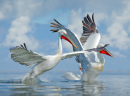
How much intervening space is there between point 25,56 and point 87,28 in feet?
28.0

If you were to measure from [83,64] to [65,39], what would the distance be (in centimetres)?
319

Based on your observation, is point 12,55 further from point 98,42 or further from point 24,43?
point 98,42

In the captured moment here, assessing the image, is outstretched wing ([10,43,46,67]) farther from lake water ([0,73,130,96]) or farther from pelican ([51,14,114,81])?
pelican ([51,14,114,81])

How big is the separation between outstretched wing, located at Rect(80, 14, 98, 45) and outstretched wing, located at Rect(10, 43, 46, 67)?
7150 millimetres

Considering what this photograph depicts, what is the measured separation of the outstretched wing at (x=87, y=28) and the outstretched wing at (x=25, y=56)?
7.15 meters

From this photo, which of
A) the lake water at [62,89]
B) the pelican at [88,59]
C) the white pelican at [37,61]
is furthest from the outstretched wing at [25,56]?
the pelican at [88,59]

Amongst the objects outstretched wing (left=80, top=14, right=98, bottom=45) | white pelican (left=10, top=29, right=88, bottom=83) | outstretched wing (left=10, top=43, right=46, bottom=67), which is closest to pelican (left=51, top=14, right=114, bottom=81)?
outstretched wing (left=80, top=14, right=98, bottom=45)

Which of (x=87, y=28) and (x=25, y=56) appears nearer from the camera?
(x=25, y=56)

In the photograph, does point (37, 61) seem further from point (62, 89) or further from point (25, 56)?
point (62, 89)

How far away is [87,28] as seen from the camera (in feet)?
60.0

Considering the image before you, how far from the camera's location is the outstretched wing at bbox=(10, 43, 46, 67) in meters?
10.1

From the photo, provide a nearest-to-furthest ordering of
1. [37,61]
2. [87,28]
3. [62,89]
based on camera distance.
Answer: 1. [62,89]
2. [37,61]
3. [87,28]

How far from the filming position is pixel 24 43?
9.74m

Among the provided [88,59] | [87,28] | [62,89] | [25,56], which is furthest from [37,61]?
[87,28]
